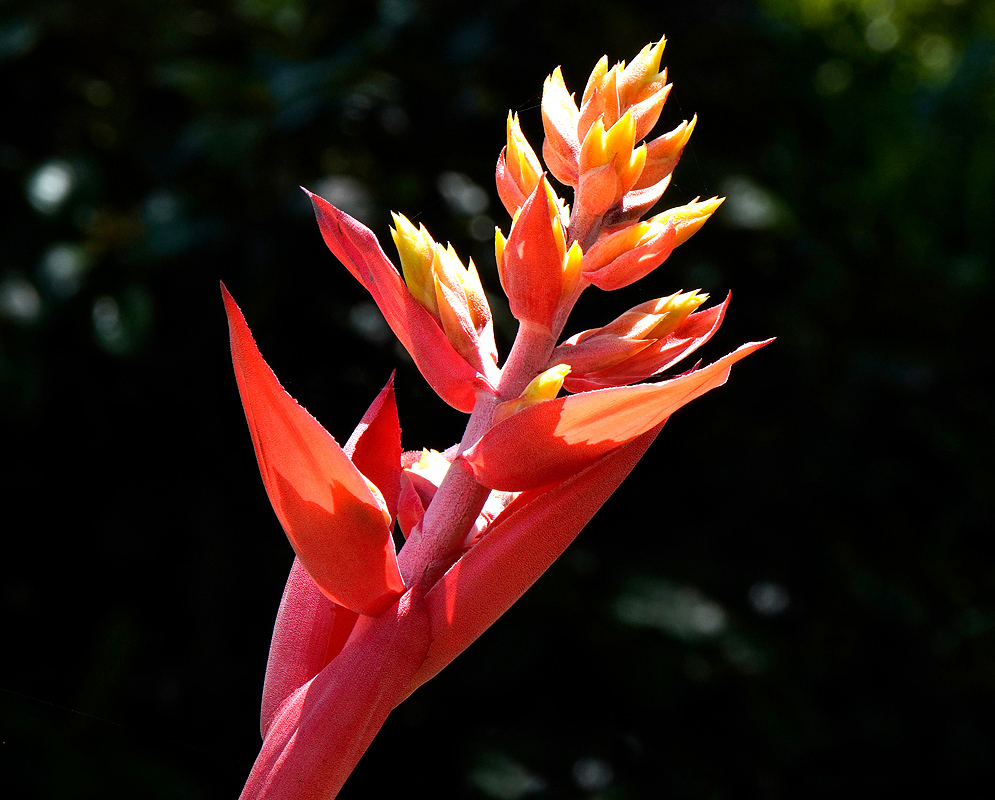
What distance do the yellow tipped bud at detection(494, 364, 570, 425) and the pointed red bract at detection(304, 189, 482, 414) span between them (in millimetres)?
22

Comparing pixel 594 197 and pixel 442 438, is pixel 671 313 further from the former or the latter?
pixel 442 438

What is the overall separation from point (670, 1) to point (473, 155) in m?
0.42

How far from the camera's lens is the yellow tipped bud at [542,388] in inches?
12.5

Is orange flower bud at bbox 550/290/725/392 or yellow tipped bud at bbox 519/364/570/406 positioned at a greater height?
yellow tipped bud at bbox 519/364/570/406

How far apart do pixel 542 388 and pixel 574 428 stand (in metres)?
0.02

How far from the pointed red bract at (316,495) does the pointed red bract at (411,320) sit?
0.15ft

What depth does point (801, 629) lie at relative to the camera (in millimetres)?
1343

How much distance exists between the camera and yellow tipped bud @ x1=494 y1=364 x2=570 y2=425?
1.04ft

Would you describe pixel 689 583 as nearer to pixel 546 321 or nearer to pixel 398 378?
pixel 398 378

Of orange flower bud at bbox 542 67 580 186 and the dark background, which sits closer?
orange flower bud at bbox 542 67 580 186

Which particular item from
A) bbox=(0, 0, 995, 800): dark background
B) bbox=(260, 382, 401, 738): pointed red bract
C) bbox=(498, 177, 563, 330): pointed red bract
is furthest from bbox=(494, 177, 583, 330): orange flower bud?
bbox=(0, 0, 995, 800): dark background

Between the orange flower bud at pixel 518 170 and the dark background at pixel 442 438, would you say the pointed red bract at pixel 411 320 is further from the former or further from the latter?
the dark background at pixel 442 438

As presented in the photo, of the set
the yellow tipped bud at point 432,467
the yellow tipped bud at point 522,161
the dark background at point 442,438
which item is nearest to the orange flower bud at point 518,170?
the yellow tipped bud at point 522,161

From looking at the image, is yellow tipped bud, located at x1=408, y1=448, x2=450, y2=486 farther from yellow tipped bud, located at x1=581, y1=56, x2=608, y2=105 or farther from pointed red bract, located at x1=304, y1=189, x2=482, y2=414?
yellow tipped bud, located at x1=581, y1=56, x2=608, y2=105
